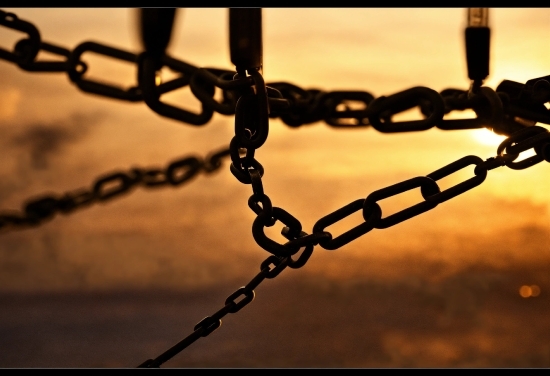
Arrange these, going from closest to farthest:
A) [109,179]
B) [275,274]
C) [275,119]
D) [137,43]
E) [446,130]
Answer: [275,274] → [446,130] → [137,43] → [275,119] → [109,179]

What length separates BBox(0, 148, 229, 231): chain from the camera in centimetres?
411

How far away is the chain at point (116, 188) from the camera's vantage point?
4.11 meters

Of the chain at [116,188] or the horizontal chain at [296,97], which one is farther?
the chain at [116,188]

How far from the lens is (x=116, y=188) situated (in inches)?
162

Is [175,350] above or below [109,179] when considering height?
below

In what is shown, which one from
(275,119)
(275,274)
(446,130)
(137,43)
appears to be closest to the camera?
(275,274)

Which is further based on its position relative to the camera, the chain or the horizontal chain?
the chain

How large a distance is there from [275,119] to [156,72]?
1.77ft
